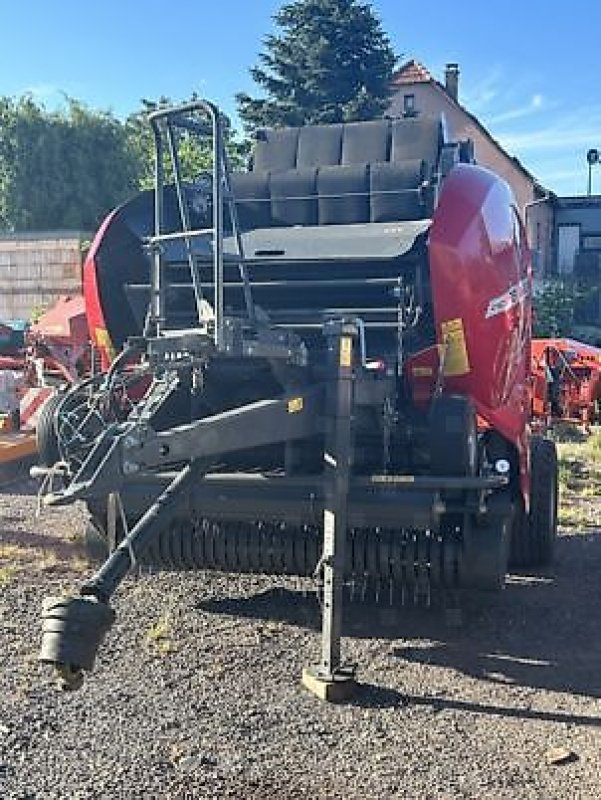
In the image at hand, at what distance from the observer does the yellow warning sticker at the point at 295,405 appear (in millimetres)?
4122

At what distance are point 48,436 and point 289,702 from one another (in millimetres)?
2082

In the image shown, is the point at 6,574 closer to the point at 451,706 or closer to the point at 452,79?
the point at 451,706

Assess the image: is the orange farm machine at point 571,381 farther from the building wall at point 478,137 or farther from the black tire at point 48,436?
the building wall at point 478,137

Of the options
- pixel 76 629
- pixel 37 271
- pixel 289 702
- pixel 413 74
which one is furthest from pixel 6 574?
pixel 413 74

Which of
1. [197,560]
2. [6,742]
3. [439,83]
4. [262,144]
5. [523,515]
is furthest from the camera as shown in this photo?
[439,83]

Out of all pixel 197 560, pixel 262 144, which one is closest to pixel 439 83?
pixel 262 144

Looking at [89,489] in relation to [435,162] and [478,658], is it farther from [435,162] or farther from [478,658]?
[435,162]

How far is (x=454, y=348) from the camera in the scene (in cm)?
475

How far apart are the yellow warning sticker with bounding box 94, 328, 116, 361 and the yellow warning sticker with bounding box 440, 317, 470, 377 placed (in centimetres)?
187

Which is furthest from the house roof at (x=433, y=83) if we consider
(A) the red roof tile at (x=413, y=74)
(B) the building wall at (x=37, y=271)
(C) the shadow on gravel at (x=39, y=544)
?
(C) the shadow on gravel at (x=39, y=544)

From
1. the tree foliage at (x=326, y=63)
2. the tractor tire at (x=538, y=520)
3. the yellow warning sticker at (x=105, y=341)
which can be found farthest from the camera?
the tree foliage at (x=326, y=63)

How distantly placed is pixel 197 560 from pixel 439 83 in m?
28.4

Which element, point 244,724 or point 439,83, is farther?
point 439,83

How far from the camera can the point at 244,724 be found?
376 cm
